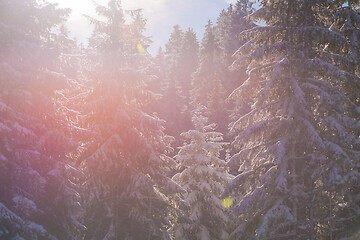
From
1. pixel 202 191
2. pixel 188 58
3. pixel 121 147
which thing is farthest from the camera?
pixel 188 58

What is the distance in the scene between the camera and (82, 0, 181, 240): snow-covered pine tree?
15078 mm

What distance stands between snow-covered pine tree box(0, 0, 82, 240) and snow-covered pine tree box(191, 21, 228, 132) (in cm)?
2868

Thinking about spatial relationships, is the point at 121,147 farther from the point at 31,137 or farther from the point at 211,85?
the point at 211,85

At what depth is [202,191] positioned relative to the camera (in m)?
18.9

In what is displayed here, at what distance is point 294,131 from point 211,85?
3549 centimetres

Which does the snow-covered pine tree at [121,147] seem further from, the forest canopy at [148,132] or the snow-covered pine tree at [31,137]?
the snow-covered pine tree at [31,137]

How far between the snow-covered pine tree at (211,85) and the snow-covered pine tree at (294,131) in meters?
27.0

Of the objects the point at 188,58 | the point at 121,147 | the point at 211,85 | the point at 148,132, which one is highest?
the point at 188,58

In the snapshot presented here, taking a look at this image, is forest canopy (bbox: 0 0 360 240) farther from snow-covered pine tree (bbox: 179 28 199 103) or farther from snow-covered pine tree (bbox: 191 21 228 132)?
snow-covered pine tree (bbox: 179 28 199 103)

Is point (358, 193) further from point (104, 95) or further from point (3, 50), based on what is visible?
point (3, 50)

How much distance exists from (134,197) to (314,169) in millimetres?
7933

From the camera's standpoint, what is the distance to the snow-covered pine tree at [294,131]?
11484mm

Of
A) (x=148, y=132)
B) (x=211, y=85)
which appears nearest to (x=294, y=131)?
(x=148, y=132)

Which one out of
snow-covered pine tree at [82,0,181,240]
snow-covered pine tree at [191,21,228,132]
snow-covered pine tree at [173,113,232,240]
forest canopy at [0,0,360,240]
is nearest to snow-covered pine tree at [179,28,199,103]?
snow-covered pine tree at [191,21,228,132]
